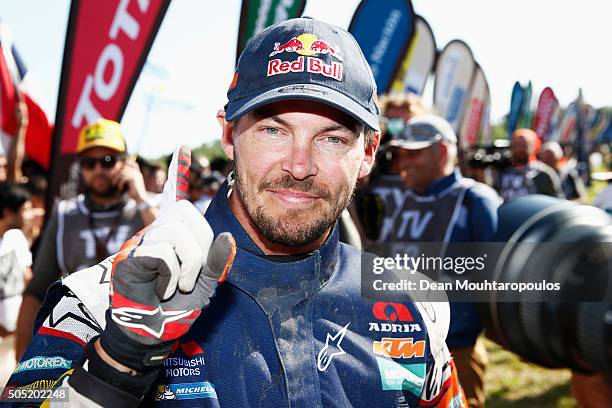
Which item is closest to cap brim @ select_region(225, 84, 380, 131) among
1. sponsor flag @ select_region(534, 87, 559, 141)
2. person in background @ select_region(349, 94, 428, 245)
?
person in background @ select_region(349, 94, 428, 245)

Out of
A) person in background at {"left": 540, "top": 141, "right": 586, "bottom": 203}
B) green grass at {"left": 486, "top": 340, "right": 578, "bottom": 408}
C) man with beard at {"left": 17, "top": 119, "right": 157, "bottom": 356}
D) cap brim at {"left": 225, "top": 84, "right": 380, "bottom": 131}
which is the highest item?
cap brim at {"left": 225, "top": 84, "right": 380, "bottom": 131}

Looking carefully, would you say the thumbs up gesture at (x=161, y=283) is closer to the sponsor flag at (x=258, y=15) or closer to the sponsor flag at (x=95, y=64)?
the sponsor flag at (x=95, y=64)

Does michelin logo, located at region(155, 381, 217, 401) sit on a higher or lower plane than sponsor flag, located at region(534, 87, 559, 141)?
higher

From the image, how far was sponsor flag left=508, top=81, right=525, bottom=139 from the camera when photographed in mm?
26266

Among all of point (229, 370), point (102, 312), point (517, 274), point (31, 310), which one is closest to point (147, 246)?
point (102, 312)

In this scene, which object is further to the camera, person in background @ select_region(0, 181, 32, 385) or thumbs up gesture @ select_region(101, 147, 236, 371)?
person in background @ select_region(0, 181, 32, 385)

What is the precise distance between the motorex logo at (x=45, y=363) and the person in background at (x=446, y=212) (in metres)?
2.64

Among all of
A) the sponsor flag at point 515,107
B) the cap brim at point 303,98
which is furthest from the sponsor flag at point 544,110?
the cap brim at point 303,98

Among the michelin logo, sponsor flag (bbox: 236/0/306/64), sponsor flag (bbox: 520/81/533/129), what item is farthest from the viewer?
sponsor flag (bbox: 520/81/533/129)

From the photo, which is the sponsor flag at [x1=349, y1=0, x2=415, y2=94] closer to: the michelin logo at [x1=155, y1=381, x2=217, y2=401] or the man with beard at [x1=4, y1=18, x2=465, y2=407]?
the man with beard at [x1=4, y1=18, x2=465, y2=407]

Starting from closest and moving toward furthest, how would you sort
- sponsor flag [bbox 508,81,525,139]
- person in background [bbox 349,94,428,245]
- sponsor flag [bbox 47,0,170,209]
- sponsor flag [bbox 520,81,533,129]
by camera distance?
sponsor flag [bbox 47,0,170,209], person in background [bbox 349,94,428,245], sponsor flag [bbox 508,81,525,139], sponsor flag [bbox 520,81,533,129]

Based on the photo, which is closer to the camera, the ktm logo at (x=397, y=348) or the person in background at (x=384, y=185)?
the ktm logo at (x=397, y=348)

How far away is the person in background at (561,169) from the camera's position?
33.8 feet

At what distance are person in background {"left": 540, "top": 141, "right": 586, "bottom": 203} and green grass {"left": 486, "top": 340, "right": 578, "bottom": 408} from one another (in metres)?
4.56
